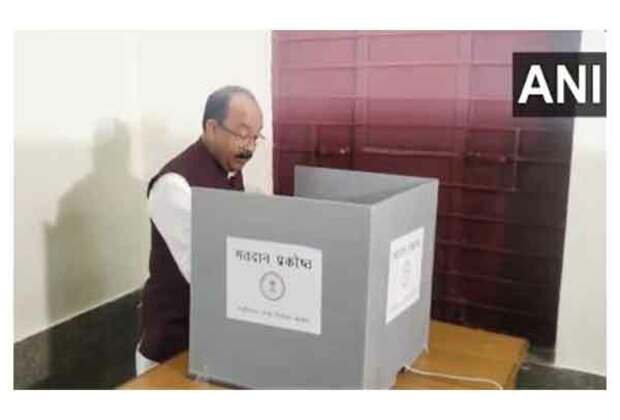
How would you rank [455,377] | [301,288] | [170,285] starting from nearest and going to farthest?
1. [301,288]
2. [455,377]
3. [170,285]

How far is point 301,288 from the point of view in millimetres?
687

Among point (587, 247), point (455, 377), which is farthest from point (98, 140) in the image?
point (587, 247)

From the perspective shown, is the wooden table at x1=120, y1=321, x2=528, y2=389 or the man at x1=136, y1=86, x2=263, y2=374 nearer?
the wooden table at x1=120, y1=321, x2=528, y2=389

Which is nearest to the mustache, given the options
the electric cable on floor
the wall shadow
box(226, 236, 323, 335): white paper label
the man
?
the man

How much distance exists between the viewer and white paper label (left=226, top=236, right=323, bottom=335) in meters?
0.68

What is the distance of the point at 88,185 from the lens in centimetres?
89

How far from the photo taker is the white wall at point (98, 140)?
835 millimetres

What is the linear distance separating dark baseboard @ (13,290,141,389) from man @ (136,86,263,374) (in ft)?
0.08

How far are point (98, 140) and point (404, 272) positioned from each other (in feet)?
1.46

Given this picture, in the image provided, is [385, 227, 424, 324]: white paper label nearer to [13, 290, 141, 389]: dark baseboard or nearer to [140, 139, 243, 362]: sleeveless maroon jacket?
[140, 139, 243, 362]: sleeveless maroon jacket

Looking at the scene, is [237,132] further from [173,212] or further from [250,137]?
[173,212]

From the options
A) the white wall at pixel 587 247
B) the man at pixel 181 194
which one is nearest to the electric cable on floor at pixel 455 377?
the white wall at pixel 587 247

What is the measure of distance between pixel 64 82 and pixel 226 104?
207 mm
